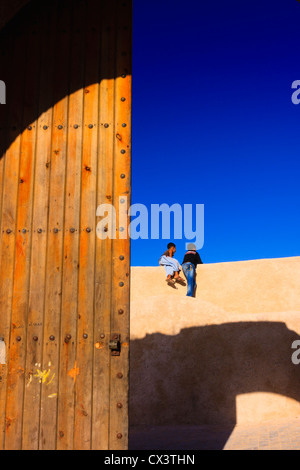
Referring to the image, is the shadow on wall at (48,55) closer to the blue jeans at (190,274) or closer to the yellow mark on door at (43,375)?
the yellow mark on door at (43,375)

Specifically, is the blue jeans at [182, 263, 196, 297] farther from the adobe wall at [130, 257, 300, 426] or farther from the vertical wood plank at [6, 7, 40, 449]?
the vertical wood plank at [6, 7, 40, 449]

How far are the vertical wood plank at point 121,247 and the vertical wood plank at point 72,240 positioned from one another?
10.7 inches

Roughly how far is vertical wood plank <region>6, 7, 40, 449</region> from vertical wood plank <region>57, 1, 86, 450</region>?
0.89ft

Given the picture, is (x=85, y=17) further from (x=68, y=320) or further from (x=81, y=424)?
(x=81, y=424)

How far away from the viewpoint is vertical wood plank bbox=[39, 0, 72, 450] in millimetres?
3018

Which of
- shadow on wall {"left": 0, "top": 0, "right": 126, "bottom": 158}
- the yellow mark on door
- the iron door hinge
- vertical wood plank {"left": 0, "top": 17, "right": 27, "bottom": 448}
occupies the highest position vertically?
shadow on wall {"left": 0, "top": 0, "right": 126, "bottom": 158}

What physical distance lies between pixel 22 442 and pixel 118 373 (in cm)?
77

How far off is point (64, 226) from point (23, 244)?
321 millimetres

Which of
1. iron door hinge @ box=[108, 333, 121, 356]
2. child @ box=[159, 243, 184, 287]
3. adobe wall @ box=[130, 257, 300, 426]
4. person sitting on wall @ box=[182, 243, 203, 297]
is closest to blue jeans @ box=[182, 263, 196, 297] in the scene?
person sitting on wall @ box=[182, 243, 203, 297]

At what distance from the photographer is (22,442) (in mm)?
2994

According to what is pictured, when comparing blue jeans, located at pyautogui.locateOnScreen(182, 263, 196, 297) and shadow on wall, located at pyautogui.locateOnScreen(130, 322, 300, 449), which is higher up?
blue jeans, located at pyautogui.locateOnScreen(182, 263, 196, 297)

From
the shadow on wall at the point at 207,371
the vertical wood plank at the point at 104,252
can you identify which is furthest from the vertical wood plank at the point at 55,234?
the shadow on wall at the point at 207,371

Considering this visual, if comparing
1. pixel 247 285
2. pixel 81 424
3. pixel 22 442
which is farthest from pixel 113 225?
pixel 247 285

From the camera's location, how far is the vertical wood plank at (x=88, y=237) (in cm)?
298
